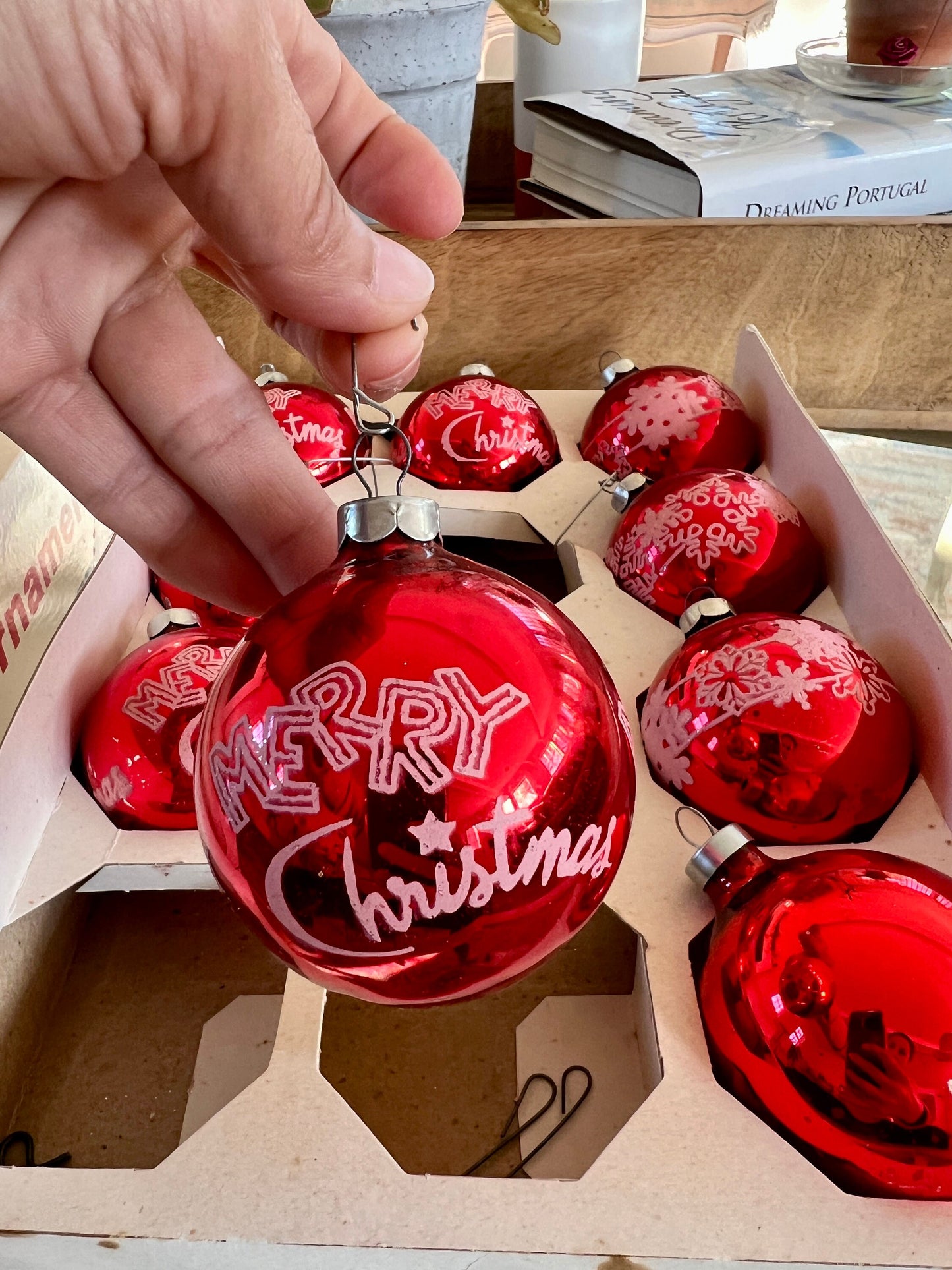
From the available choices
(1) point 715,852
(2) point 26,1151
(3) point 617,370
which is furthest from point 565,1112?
(3) point 617,370

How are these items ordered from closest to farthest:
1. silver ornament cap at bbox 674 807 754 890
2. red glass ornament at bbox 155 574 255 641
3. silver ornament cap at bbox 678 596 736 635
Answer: silver ornament cap at bbox 674 807 754 890, silver ornament cap at bbox 678 596 736 635, red glass ornament at bbox 155 574 255 641

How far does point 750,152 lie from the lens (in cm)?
101

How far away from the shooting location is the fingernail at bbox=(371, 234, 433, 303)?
442mm

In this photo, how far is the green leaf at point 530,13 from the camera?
104cm

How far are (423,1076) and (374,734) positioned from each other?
1.22 feet

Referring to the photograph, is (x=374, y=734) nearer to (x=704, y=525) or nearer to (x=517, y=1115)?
(x=517, y=1115)

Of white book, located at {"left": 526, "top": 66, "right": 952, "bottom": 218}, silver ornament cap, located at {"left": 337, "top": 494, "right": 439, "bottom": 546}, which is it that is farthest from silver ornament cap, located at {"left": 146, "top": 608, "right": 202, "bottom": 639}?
white book, located at {"left": 526, "top": 66, "right": 952, "bottom": 218}

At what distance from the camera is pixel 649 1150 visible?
49 centimetres

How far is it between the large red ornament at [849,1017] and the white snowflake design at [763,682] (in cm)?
11

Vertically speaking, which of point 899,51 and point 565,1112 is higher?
point 899,51

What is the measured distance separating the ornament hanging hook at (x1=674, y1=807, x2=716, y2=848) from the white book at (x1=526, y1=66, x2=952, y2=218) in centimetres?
64

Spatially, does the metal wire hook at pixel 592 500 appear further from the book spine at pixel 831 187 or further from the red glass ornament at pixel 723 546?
the book spine at pixel 831 187

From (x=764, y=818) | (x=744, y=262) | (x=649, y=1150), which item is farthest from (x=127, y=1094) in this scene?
(x=744, y=262)

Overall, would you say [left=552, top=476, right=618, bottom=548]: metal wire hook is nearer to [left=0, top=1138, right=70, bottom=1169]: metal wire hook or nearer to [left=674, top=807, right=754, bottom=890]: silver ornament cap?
A: [left=674, top=807, right=754, bottom=890]: silver ornament cap
